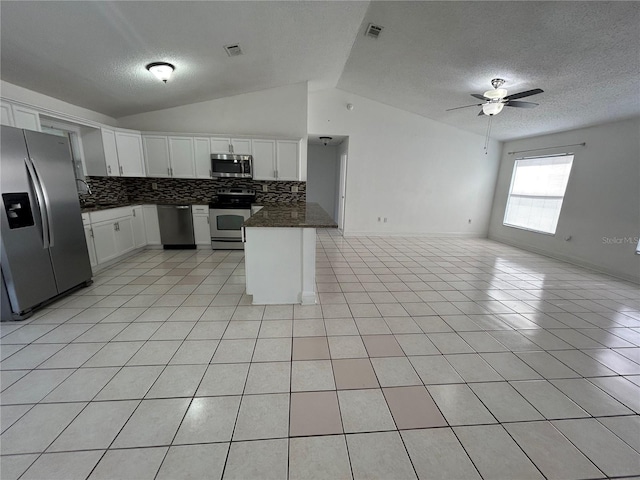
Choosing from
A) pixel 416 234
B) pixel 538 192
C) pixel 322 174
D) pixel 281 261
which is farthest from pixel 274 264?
pixel 538 192

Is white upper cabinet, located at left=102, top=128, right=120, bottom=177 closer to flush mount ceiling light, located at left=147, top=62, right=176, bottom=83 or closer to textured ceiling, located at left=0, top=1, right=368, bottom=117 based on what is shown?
textured ceiling, located at left=0, top=1, right=368, bottom=117

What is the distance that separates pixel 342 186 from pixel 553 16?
15.5 ft

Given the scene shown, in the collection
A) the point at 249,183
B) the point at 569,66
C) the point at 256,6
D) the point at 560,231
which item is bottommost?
the point at 560,231

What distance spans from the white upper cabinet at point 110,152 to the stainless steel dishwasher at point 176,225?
0.86 meters

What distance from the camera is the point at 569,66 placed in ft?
9.93

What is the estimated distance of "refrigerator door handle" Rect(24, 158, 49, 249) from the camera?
2522 mm

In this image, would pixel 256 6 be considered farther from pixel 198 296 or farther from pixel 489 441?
pixel 489 441

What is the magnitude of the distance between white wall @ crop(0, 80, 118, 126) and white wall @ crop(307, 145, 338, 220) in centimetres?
495

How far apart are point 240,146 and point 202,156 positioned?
731 millimetres

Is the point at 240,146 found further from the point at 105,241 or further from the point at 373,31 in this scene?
the point at 373,31

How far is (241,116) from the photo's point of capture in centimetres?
527

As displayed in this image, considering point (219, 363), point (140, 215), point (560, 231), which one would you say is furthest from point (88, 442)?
point (560, 231)

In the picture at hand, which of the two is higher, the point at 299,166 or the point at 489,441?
the point at 299,166

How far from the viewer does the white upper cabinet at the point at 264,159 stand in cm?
512
